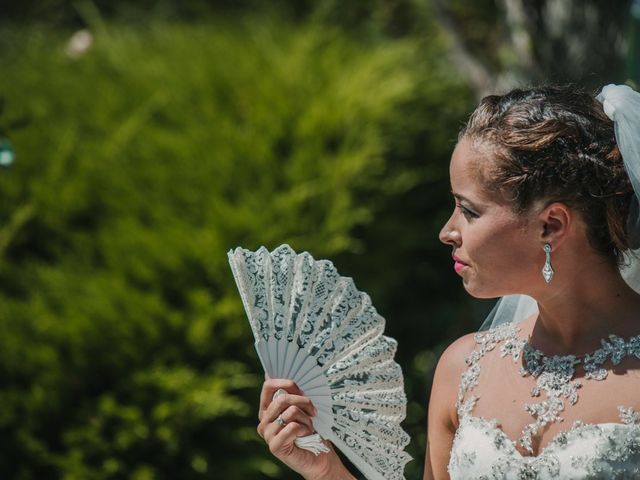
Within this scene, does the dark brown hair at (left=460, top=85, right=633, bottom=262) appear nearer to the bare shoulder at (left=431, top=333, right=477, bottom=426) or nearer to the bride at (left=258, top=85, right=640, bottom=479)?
the bride at (left=258, top=85, right=640, bottom=479)

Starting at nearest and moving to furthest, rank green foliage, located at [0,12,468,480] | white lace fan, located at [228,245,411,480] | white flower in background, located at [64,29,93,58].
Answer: white lace fan, located at [228,245,411,480] < green foliage, located at [0,12,468,480] < white flower in background, located at [64,29,93,58]

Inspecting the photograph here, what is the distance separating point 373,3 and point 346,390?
17.9 feet

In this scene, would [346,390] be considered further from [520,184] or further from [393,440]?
[520,184]

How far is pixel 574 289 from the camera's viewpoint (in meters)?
2.17

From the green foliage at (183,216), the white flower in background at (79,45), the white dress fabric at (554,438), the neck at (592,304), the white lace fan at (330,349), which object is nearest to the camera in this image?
the white dress fabric at (554,438)

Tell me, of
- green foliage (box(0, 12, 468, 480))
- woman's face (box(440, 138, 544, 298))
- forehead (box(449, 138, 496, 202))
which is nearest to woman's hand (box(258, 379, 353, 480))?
woman's face (box(440, 138, 544, 298))

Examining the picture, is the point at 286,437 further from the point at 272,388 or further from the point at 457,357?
the point at 457,357

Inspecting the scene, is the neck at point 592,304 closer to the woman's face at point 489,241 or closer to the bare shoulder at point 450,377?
the woman's face at point 489,241

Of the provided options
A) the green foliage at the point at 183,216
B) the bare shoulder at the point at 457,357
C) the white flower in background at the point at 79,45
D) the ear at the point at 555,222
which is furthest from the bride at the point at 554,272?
the white flower in background at the point at 79,45

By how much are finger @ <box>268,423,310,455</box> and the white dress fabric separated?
0.33 meters

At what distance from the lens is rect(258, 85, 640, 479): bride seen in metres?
2.09

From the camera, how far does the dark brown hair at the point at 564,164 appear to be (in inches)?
82.4

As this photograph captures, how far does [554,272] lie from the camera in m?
2.15

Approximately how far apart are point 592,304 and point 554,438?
28 centimetres
